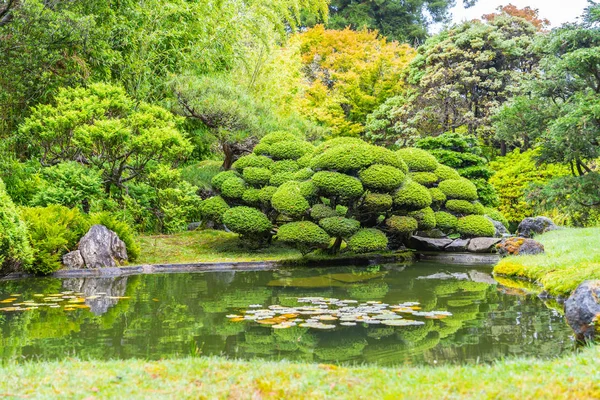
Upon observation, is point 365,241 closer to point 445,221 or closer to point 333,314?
point 445,221

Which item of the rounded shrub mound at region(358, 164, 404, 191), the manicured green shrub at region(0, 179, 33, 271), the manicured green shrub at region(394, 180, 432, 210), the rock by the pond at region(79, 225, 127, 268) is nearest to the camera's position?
the manicured green shrub at region(0, 179, 33, 271)

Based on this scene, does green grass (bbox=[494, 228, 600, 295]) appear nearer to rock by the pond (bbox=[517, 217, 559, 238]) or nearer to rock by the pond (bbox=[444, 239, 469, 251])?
rock by the pond (bbox=[444, 239, 469, 251])

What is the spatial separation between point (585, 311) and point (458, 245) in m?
7.33

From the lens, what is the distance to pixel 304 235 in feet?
32.6

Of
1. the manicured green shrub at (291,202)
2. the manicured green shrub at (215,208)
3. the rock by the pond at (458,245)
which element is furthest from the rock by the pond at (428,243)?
the manicured green shrub at (215,208)

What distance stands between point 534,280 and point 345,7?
24.4 m

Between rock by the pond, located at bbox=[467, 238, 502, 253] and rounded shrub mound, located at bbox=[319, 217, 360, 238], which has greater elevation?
rounded shrub mound, located at bbox=[319, 217, 360, 238]

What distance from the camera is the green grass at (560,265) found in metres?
6.30

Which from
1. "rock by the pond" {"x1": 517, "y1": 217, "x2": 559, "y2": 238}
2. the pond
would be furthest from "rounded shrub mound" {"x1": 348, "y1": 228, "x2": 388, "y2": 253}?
"rock by the pond" {"x1": 517, "y1": 217, "x2": 559, "y2": 238}

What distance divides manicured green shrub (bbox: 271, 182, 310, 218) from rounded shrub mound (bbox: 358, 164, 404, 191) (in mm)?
1166

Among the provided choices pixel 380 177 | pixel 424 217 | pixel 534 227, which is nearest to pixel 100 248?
pixel 380 177

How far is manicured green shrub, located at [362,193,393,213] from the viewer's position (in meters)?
10.1

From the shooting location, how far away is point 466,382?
9.64ft

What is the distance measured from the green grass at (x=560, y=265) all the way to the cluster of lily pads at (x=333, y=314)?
171 cm
